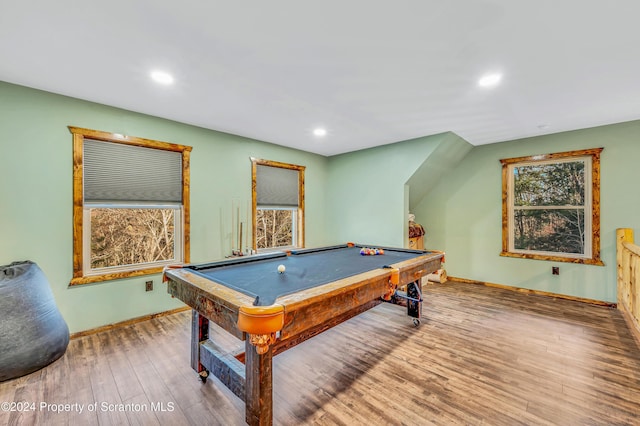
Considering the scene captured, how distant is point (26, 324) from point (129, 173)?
1.60 meters

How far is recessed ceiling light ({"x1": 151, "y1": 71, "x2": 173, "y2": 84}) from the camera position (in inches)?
85.1

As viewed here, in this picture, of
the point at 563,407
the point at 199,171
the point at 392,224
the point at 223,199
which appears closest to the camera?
the point at 563,407

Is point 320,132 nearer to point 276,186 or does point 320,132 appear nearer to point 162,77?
point 276,186

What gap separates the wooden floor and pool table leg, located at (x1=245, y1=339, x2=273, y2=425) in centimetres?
24

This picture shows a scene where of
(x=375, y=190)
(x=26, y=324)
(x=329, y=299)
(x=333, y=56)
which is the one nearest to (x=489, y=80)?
(x=333, y=56)

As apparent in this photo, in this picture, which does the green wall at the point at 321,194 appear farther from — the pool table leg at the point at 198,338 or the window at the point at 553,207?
the pool table leg at the point at 198,338

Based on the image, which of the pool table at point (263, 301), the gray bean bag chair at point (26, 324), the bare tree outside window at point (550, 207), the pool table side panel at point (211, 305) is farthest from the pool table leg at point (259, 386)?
the bare tree outside window at point (550, 207)

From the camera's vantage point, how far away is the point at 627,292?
3.11 m

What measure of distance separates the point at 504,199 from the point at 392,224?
1.89 meters

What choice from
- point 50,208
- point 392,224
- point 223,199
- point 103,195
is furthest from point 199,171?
point 392,224

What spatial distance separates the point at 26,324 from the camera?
2.02 m

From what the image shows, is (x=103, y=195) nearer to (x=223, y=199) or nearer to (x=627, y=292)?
(x=223, y=199)

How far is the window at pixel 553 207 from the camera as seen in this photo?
369 cm

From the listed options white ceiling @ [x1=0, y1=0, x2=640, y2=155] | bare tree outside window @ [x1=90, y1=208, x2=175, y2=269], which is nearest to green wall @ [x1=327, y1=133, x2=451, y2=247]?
white ceiling @ [x1=0, y1=0, x2=640, y2=155]
